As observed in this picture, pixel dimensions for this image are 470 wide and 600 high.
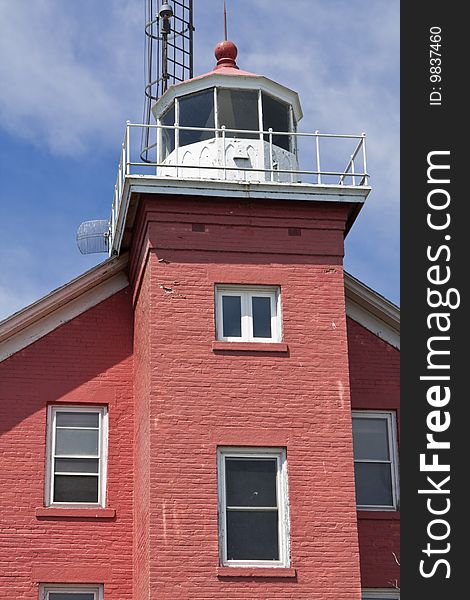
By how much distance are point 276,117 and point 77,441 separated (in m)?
6.20

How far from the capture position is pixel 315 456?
16.6 meters

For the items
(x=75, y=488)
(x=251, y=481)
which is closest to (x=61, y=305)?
(x=75, y=488)

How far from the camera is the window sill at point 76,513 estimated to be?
58.0 ft

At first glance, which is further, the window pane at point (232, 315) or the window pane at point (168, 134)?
the window pane at point (168, 134)

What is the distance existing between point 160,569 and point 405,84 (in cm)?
704

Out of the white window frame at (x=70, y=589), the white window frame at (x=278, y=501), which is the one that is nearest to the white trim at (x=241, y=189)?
the white window frame at (x=278, y=501)

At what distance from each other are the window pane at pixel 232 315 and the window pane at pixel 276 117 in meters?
3.21

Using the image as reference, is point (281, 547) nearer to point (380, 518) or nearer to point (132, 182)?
point (380, 518)

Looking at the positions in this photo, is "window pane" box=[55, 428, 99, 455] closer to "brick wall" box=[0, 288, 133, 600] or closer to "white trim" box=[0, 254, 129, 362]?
"brick wall" box=[0, 288, 133, 600]

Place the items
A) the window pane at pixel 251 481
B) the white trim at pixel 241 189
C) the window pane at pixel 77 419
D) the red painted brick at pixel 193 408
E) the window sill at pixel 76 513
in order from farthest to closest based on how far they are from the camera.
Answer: the window pane at pixel 77 419
the window sill at pixel 76 513
the white trim at pixel 241 189
the window pane at pixel 251 481
the red painted brick at pixel 193 408

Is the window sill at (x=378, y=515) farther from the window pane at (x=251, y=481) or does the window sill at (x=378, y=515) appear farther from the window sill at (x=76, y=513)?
the window sill at (x=76, y=513)

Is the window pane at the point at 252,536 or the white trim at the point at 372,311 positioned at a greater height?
the white trim at the point at 372,311

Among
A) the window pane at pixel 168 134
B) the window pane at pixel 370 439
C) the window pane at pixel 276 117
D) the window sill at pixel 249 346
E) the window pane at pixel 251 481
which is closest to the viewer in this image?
the window pane at pixel 251 481

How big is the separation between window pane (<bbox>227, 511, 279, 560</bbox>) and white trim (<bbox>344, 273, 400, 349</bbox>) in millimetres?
4459
